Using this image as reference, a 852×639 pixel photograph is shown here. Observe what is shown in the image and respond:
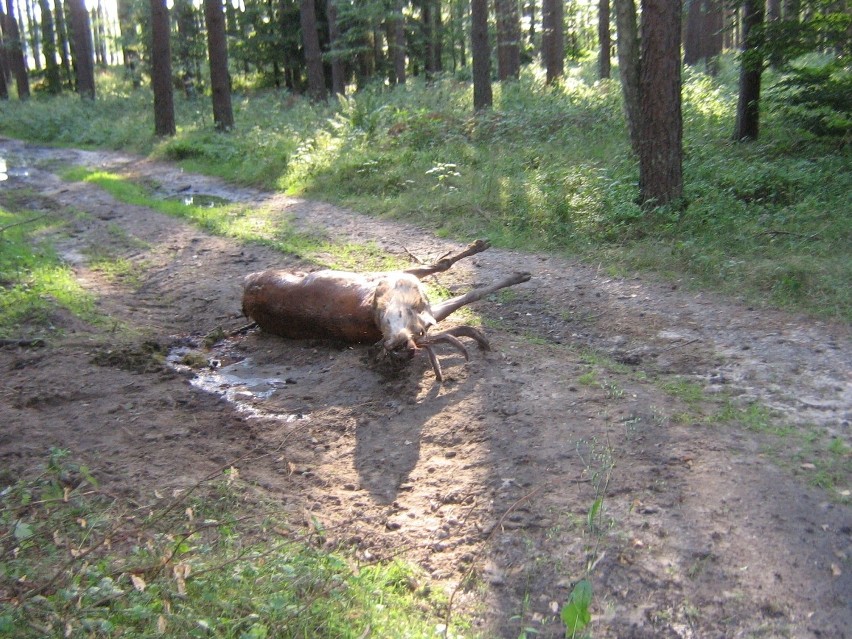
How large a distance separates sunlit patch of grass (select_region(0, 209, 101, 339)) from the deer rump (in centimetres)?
172

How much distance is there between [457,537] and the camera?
4.00m

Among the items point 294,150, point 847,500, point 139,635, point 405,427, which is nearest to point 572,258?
point 405,427

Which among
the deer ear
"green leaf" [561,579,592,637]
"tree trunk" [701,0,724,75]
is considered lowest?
"green leaf" [561,579,592,637]

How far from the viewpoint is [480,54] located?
16.5 metres

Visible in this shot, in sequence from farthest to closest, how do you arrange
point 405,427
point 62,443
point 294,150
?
point 294,150 → point 405,427 → point 62,443

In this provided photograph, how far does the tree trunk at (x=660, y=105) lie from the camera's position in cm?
912

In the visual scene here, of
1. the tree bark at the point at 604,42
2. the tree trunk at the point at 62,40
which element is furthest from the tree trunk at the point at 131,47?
the tree bark at the point at 604,42

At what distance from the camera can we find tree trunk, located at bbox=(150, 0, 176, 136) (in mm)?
20484

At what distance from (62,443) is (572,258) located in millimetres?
5878

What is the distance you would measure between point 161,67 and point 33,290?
1532cm

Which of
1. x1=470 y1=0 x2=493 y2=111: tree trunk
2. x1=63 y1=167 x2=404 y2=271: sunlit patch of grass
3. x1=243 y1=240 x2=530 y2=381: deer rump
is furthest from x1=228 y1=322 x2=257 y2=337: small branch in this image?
x1=470 y1=0 x2=493 y2=111: tree trunk

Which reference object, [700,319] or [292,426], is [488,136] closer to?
[700,319]

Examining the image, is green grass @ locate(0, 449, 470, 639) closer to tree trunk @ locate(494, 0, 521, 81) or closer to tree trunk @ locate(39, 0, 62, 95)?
tree trunk @ locate(494, 0, 521, 81)

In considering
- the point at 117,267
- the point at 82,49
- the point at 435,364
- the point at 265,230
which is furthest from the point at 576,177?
the point at 82,49
